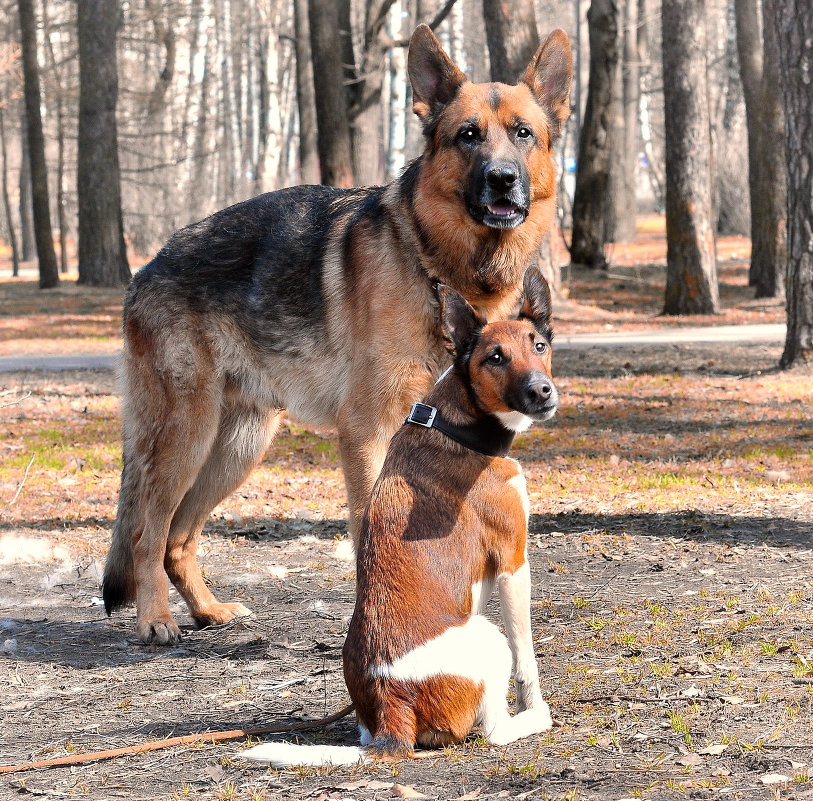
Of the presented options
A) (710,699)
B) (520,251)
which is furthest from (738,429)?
(710,699)

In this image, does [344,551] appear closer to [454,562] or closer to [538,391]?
[454,562]

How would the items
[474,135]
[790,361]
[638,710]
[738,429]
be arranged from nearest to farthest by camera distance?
[638,710] → [474,135] → [738,429] → [790,361]

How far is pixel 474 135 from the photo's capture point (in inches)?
200

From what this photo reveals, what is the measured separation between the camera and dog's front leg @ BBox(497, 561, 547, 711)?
3941 millimetres

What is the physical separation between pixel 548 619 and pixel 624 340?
1026cm

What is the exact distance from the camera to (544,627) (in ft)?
17.5

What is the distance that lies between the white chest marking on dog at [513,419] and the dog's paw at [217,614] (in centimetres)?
247

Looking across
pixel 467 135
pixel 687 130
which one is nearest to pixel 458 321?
pixel 467 135

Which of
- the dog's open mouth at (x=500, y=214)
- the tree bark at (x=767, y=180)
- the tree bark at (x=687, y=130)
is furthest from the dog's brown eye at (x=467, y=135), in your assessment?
the tree bark at (x=767, y=180)

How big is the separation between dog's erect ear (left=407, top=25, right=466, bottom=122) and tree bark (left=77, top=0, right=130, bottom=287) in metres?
19.1

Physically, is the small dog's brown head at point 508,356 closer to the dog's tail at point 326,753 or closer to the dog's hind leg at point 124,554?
the dog's tail at point 326,753

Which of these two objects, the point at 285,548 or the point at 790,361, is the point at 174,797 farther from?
the point at 790,361

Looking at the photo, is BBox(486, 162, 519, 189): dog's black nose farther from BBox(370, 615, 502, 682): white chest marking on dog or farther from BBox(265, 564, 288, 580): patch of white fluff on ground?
BBox(265, 564, 288, 580): patch of white fluff on ground

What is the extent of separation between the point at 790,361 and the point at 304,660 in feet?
25.5
